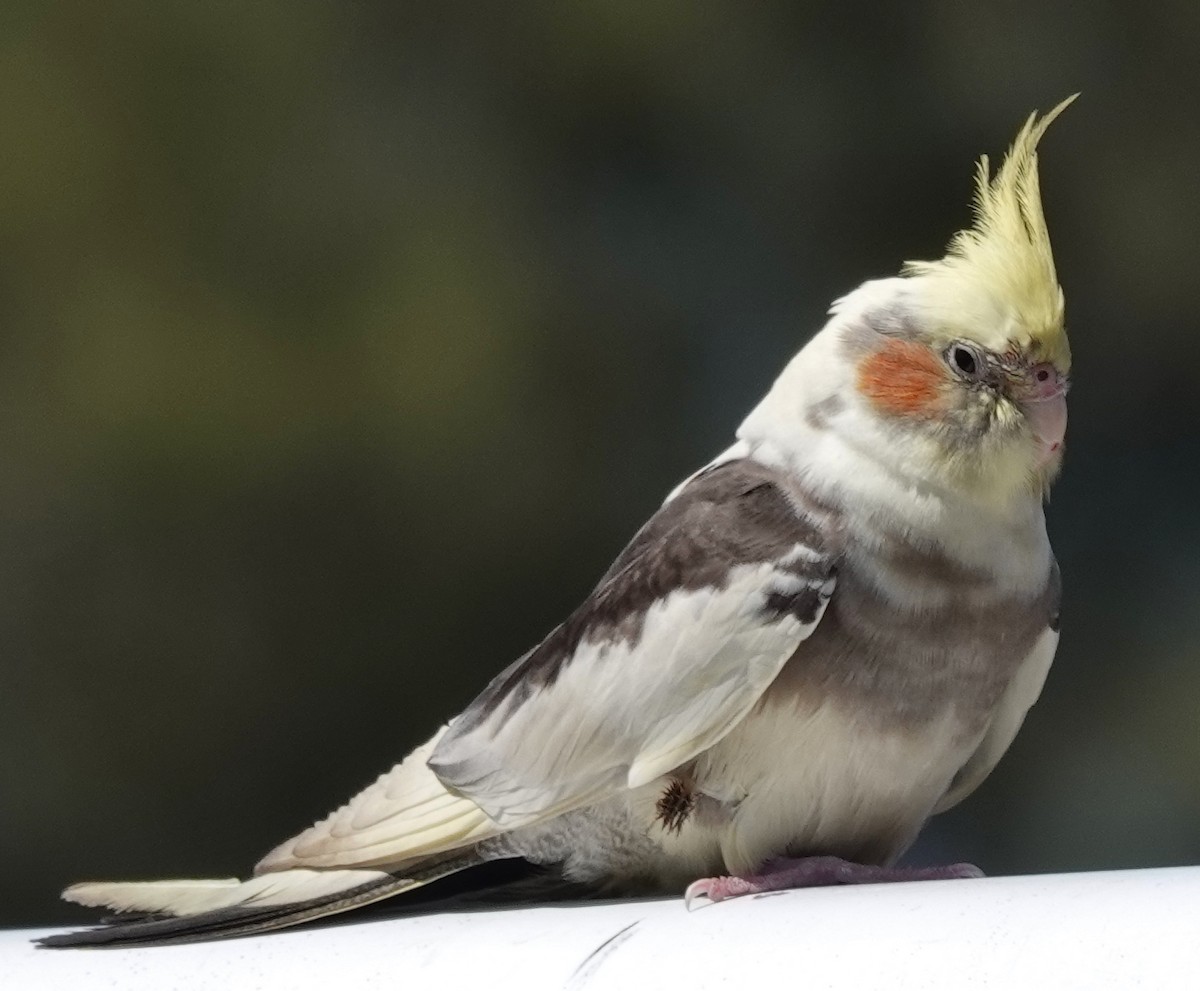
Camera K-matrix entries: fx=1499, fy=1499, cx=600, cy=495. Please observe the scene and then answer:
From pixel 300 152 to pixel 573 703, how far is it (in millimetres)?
978

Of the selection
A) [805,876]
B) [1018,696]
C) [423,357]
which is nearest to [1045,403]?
[1018,696]

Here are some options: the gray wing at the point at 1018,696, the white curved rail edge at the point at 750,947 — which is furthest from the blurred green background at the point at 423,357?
the white curved rail edge at the point at 750,947

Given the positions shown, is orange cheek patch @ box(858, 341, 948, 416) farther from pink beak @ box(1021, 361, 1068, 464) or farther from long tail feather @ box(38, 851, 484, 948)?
long tail feather @ box(38, 851, 484, 948)

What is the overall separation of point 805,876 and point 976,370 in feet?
0.96

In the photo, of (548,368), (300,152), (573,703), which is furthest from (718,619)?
(300,152)

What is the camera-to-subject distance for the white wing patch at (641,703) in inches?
30.9

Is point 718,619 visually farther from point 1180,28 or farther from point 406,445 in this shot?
point 1180,28

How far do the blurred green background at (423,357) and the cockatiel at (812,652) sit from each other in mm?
725

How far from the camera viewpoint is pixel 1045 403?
824 mm

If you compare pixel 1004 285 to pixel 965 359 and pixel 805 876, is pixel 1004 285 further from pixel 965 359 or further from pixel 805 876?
pixel 805 876

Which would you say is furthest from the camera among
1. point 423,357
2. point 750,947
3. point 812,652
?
point 423,357

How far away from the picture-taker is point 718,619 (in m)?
0.79

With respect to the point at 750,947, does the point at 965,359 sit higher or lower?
higher

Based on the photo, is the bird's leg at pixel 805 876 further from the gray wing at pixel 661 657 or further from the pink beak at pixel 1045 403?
the pink beak at pixel 1045 403
